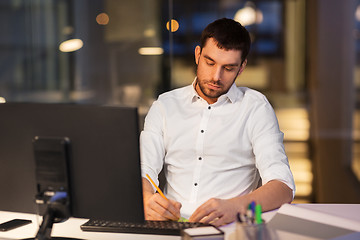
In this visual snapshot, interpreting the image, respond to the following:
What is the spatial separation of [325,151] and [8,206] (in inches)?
192

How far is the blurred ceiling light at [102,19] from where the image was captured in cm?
367

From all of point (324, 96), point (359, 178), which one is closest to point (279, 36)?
point (324, 96)

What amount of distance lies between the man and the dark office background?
3.21ft

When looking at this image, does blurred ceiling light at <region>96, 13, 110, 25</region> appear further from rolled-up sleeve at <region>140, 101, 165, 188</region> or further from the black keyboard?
the black keyboard

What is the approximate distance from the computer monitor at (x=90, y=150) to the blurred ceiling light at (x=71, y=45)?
8.02 feet

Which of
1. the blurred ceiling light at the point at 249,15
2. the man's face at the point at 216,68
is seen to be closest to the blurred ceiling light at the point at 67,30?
the man's face at the point at 216,68

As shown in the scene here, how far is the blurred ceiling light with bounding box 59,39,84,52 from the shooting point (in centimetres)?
375

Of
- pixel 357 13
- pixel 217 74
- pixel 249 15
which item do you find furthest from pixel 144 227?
pixel 249 15

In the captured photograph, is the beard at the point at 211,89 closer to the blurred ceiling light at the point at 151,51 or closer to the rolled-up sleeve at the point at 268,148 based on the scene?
the rolled-up sleeve at the point at 268,148

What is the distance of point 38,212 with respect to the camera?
138 centimetres

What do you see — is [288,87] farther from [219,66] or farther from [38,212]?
[38,212]

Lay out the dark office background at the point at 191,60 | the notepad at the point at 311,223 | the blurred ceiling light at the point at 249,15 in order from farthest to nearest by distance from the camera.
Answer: the blurred ceiling light at the point at 249,15, the dark office background at the point at 191,60, the notepad at the point at 311,223

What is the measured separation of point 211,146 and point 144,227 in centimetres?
61

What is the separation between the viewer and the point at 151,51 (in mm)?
3613
